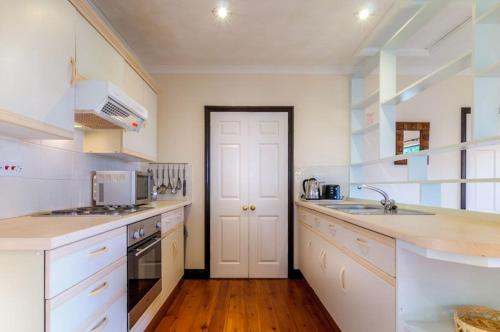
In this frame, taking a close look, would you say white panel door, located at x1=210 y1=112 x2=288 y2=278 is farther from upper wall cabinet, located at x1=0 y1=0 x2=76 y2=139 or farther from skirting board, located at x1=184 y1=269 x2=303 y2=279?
upper wall cabinet, located at x1=0 y1=0 x2=76 y2=139

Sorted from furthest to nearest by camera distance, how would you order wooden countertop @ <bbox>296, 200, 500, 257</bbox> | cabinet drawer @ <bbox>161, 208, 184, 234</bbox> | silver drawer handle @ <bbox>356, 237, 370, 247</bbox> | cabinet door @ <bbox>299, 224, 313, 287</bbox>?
1. cabinet door @ <bbox>299, 224, 313, 287</bbox>
2. cabinet drawer @ <bbox>161, 208, 184, 234</bbox>
3. silver drawer handle @ <bbox>356, 237, 370, 247</bbox>
4. wooden countertop @ <bbox>296, 200, 500, 257</bbox>

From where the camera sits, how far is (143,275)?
A: 1.78 meters

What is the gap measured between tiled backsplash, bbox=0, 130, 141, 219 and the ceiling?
107 cm

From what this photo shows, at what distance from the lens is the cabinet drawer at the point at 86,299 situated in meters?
0.98

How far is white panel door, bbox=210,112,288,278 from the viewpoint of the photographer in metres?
3.16

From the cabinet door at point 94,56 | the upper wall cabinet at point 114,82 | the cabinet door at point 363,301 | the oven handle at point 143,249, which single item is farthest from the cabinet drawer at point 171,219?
the cabinet door at point 363,301

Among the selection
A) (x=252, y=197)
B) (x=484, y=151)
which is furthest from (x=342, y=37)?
(x=484, y=151)

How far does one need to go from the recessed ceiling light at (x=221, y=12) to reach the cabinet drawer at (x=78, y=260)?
5.62 feet

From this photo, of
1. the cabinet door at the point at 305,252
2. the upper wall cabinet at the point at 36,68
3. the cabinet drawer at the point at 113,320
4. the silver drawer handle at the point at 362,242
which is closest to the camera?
the upper wall cabinet at the point at 36,68

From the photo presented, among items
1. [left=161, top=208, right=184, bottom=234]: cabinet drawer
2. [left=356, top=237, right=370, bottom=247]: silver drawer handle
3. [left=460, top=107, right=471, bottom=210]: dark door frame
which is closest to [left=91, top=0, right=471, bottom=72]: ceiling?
[left=460, top=107, right=471, bottom=210]: dark door frame

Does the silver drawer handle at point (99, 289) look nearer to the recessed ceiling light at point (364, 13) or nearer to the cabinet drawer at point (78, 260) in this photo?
the cabinet drawer at point (78, 260)

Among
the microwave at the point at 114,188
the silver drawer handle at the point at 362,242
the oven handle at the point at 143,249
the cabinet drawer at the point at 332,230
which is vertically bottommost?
the oven handle at the point at 143,249

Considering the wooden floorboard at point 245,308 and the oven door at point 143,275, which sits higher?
the oven door at point 143,275

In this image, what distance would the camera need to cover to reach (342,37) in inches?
101
